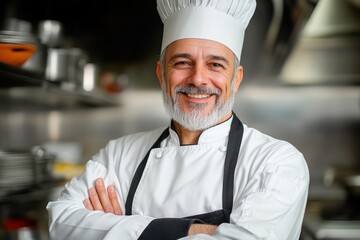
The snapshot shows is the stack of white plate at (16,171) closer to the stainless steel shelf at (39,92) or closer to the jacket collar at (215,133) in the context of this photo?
the stainless steel shelf at (39,92)

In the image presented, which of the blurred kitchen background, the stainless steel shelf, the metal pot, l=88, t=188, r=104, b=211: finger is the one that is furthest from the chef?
the blurred kitchen background

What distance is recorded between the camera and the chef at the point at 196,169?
1196 millimetres

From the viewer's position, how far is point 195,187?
134 cm

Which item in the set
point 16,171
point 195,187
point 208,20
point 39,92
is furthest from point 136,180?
point 39,92

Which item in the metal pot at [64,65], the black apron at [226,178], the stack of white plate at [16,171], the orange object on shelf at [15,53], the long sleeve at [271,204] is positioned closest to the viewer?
the long sleeve at [271,204]

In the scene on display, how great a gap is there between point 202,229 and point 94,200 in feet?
1.17

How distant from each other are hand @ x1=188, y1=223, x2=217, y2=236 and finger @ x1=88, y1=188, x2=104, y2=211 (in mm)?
310

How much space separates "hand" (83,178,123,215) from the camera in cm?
137

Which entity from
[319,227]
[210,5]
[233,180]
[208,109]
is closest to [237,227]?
[233,180]

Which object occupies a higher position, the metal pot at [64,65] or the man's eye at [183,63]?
the man's eye at [183,63]

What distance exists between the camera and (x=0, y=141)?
3.05 m

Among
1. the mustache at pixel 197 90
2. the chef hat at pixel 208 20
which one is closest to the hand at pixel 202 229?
the mustache at pixel 197 90

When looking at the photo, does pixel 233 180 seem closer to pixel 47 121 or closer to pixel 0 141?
pixel 0 141

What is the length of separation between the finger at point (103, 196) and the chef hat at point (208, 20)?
0.46 metres
